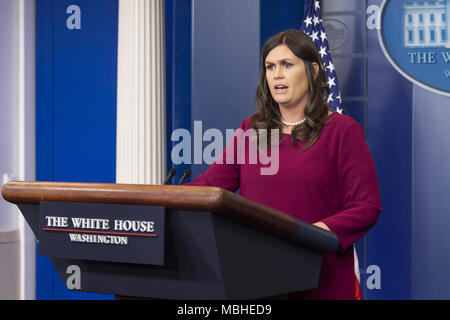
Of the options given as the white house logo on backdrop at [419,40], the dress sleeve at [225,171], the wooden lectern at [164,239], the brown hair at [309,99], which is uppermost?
the white house logo on backdrop at [419,40]

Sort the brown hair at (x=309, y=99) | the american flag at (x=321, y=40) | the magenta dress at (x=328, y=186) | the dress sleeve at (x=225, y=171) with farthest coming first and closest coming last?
the american flag at (x=321, y=40) < the dress sleeve at (x=225, y=171) < the brown hair at (x=309, y=99) < the magenta dress at (x=328, y=186)

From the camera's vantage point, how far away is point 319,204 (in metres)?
1.77

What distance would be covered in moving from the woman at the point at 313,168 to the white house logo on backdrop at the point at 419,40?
2.09 metres

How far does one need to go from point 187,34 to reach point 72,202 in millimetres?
2683

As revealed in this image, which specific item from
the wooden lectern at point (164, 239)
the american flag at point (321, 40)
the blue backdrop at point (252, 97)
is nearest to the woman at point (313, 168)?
the wooden lectern at point (164, 239)

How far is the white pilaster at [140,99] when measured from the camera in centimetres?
409

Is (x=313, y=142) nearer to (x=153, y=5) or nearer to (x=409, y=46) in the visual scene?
(x=409, y=46)

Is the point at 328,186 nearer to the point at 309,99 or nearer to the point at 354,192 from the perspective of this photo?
the point at 354,192

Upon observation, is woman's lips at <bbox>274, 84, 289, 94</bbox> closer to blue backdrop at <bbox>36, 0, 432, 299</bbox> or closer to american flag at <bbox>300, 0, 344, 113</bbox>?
blue backdrop at <bbox>36, 0, 432, 299</bbox>

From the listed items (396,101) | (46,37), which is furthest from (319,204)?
(46,37)

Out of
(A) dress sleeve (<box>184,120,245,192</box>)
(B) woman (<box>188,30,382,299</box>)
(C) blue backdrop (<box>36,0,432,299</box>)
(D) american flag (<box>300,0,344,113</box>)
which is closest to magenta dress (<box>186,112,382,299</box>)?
(B) woman (<box>188,30,382,299</box>)

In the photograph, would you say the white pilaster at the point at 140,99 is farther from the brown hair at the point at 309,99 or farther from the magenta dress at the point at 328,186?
the magenta dress at the point at 328,186

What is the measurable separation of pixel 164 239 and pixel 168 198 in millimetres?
85

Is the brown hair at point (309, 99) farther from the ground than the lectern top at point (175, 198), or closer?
farther from the ground
